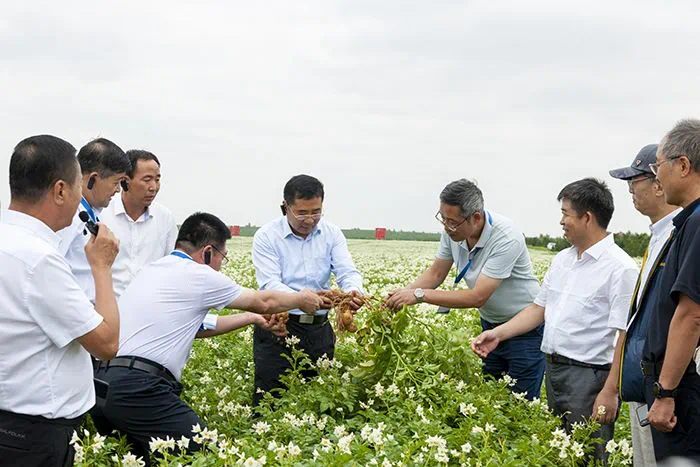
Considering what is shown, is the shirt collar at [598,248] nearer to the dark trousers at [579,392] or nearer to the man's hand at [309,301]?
the dark trousers at [579,392]

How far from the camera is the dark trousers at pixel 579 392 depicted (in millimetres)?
6000

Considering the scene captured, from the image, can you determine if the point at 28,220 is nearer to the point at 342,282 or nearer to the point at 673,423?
the point at 673,423

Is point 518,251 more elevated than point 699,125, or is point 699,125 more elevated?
point 699,125

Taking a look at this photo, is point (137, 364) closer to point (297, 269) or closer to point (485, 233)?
point (297, 269)

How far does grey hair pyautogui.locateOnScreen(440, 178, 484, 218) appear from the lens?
22.6ft

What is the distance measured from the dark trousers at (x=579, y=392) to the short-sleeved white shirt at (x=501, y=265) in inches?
50.5

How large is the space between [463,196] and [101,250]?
11.5 feet

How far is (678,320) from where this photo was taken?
4.38m

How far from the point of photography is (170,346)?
233 inches

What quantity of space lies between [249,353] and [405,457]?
5.43 metres

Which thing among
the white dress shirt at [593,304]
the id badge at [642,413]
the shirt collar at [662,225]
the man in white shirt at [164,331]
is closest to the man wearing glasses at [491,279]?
the white dress shirt at [593,304]

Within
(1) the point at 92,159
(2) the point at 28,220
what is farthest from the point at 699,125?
(1) the point at 92,159

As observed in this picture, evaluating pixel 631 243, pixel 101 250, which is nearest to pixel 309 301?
pixel 101 250

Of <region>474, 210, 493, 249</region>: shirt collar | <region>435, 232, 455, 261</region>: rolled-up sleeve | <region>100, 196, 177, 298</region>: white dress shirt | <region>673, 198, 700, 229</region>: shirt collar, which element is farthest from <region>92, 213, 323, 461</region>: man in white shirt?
<region>673, 198, 700, 229</region>: shirt collar
